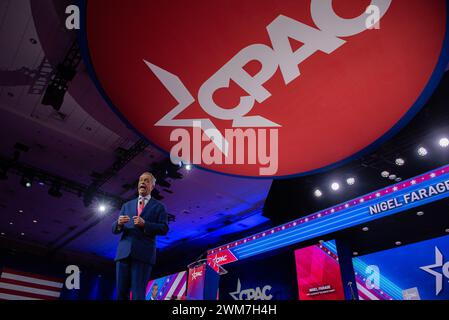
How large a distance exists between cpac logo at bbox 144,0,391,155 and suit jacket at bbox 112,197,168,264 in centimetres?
155

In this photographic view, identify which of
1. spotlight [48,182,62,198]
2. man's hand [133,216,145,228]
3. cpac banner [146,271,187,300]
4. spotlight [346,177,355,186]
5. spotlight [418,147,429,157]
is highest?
spotlight [48,182,62,198]

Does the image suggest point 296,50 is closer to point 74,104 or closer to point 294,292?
point 74,104

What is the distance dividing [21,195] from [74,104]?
5037 mm

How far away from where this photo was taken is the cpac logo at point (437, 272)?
5309 mm

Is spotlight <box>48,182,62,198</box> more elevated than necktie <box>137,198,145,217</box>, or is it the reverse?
spotlight <box>48,182,62,198</box>

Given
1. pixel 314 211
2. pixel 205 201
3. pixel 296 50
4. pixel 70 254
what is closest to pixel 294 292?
pixel 314 211

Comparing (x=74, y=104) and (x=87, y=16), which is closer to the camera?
(x=87, y=16)

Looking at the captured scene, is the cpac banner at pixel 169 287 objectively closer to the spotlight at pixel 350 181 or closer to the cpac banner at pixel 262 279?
the cpac banner at pixel 262 279

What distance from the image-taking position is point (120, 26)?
288 centimetres

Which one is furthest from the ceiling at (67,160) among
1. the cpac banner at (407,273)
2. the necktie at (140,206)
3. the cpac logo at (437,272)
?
the cpac logo at (437,272)

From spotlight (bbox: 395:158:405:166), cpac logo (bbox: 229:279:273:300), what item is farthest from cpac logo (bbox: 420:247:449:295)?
cpac logo (bbox: 229:279:273:300)

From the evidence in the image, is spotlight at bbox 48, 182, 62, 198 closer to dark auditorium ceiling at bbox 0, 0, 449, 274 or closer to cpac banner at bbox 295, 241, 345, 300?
dark auditorium ceiling at bbox 0, 0, 449, 274

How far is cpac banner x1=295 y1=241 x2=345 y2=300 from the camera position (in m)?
6.04

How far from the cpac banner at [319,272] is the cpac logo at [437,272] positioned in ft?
5.05
